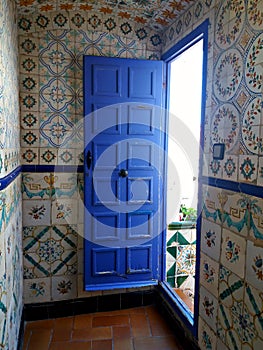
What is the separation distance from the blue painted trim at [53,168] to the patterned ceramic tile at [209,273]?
1.15m

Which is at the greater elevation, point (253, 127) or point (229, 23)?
point (229, 23)

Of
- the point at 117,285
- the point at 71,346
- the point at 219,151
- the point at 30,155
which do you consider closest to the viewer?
the point at 219,151

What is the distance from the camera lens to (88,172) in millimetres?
2260

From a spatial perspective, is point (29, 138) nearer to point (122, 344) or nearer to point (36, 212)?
point (36, 212)

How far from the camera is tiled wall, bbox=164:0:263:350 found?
4.21 feet

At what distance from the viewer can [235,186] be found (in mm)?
1420

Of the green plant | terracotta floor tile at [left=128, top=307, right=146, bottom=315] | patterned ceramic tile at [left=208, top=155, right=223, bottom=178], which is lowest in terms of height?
terracotta floor tile at [left=128, top=307, right=146, bottom=315]

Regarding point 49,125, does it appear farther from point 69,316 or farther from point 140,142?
point 69,316

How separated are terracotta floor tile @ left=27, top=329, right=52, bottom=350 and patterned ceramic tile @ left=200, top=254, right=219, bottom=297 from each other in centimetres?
116

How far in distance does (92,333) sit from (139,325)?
353 millimetres

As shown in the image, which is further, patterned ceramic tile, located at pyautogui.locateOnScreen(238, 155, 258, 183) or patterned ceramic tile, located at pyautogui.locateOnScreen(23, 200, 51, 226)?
patterned ceramic tile, located at pyautogui.locateOnScreen(23, 200, 51, 226)

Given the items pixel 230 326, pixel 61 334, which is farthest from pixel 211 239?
pixel 61 334

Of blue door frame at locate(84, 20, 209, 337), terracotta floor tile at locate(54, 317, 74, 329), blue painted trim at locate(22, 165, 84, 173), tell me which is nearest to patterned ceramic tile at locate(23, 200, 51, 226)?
blue painted trim at locate(22, 165, 84, 173)

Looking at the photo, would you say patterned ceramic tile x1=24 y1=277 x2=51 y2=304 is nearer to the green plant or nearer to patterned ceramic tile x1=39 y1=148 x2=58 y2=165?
patterned ceramic tile x1=39 y1=148 x2=58 y2=165
